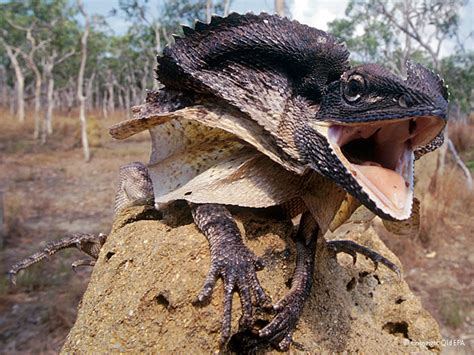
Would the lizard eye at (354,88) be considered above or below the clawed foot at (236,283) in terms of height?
above

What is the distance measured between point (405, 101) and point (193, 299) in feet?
2.82

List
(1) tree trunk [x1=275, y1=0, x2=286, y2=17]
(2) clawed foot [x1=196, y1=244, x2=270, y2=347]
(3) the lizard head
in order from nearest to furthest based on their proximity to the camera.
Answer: (3) the lizard head → (2) clawed foot [x1=196, y1=244, x2=270, y2=347] → (1) tree trunk [x1=275, y1=0, x2=286, y2=17]

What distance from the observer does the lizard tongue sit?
1.21 meters

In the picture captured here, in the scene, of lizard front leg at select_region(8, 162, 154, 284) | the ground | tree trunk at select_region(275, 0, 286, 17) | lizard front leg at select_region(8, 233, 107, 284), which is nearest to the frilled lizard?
lizard front leg at select_region(8, 162, 154, 284)

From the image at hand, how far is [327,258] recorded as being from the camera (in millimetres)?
1942

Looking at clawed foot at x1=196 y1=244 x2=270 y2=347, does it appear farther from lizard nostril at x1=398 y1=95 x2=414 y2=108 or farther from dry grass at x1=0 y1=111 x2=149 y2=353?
dry grass at x1=0 y1=111 x2=149 y2=353

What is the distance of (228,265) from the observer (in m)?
1.37

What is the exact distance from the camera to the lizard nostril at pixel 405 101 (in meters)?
1.21

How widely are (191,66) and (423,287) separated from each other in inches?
190

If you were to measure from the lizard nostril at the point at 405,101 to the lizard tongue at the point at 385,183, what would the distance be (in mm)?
201

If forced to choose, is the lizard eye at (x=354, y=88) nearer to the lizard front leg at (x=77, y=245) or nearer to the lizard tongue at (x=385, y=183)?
the lizard tongue at (x=385, y=183)

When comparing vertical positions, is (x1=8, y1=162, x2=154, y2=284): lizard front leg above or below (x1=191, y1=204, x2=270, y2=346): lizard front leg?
below

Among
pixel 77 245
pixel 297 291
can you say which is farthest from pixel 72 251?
pixel 297 291

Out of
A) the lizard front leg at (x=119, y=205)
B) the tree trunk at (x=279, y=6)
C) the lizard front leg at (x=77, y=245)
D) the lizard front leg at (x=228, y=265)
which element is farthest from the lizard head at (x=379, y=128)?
the tree trunk at (x=279, y=6)
